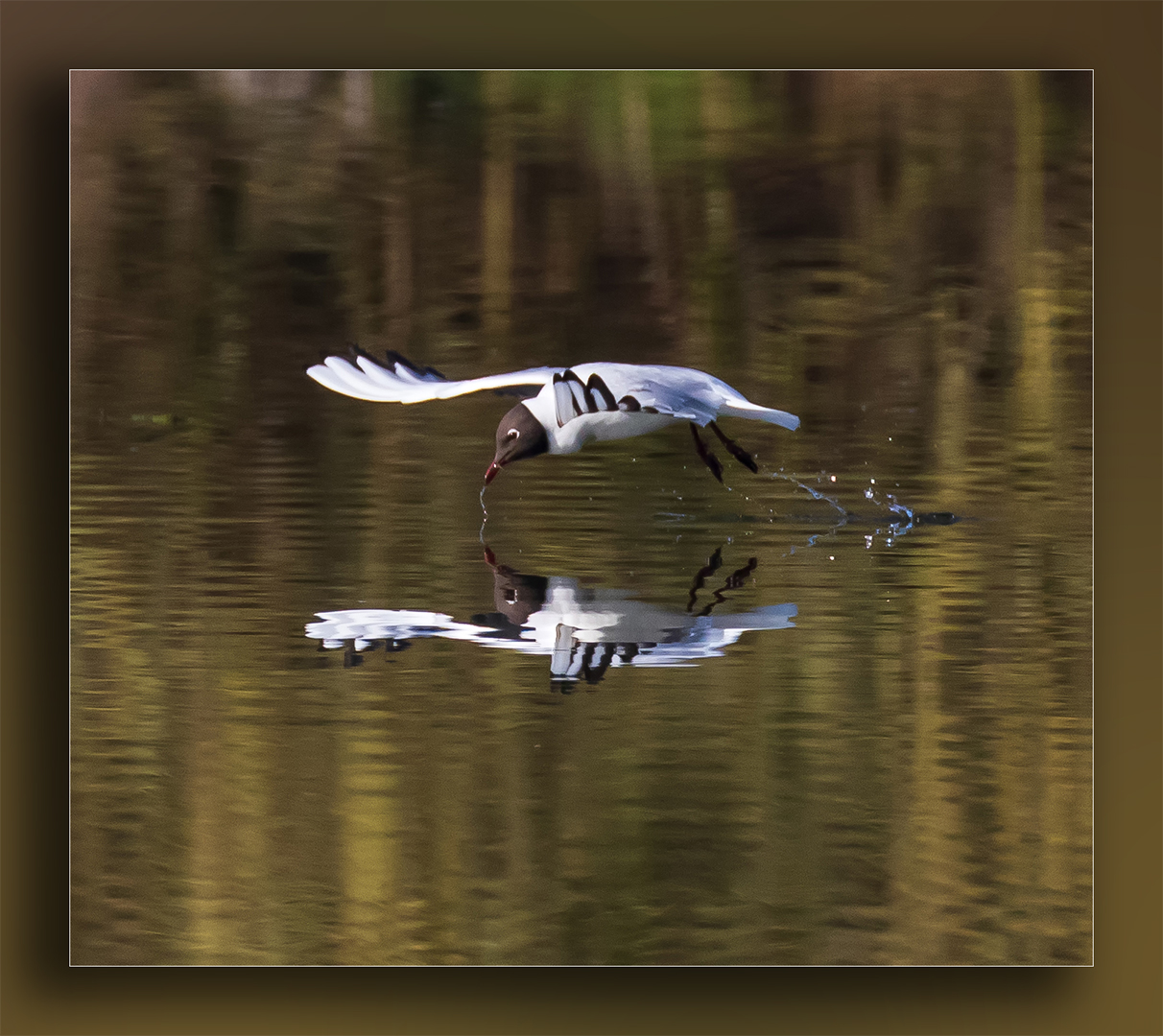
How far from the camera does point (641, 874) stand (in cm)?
181

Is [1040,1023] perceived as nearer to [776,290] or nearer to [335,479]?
[776,290]

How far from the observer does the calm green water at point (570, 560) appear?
71.2 inches

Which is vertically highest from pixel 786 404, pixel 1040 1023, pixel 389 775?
pixel 786 404

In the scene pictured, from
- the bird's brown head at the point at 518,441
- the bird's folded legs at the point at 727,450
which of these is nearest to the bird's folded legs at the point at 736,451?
the bird's folded legs at the point at 727,450

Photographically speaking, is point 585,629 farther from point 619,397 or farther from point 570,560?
point 619,397

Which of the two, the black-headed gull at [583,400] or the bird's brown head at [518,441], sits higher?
the black-headed gull at [583,400]

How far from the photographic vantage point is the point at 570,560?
181 centimetres

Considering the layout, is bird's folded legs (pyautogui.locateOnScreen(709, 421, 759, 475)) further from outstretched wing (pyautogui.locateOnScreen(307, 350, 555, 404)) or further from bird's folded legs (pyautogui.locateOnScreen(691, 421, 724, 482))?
outstretched wing (pyautogui.locateOnScreen(307, 350, 555, 404))

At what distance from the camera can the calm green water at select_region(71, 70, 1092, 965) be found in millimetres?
1809

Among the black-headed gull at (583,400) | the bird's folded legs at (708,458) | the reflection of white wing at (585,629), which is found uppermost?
the black-headed gull at (583,400)

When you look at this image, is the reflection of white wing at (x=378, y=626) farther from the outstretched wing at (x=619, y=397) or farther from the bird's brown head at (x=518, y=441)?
the outstretched wing at (x=619, y=397)

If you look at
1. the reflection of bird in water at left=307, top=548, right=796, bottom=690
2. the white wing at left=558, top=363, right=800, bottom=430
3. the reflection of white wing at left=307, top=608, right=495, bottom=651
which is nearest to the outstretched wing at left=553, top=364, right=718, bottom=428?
the white wing at left=558, top=363, right=800, bottom=430
